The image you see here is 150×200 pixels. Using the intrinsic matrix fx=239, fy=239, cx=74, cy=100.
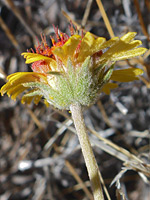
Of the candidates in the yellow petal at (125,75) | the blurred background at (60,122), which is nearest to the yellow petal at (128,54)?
the yellow petal at (125,75)

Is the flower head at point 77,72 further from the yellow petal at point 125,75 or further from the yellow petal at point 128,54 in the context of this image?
the yellow petal at point 125,75

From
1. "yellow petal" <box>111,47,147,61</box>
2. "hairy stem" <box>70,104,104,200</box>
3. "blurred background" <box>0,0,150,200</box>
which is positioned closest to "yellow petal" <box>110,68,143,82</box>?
"yellow petal" <box>111,47,147,61</box>

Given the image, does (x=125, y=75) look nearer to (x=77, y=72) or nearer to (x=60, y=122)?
(x=77, y=72)

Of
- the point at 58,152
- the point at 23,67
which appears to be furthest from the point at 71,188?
the point at 23,67

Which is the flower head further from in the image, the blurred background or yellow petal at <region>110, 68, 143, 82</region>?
the blurred background

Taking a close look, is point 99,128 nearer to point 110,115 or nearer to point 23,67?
point 110,115

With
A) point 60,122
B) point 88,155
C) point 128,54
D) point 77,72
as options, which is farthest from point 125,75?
point 60,122
